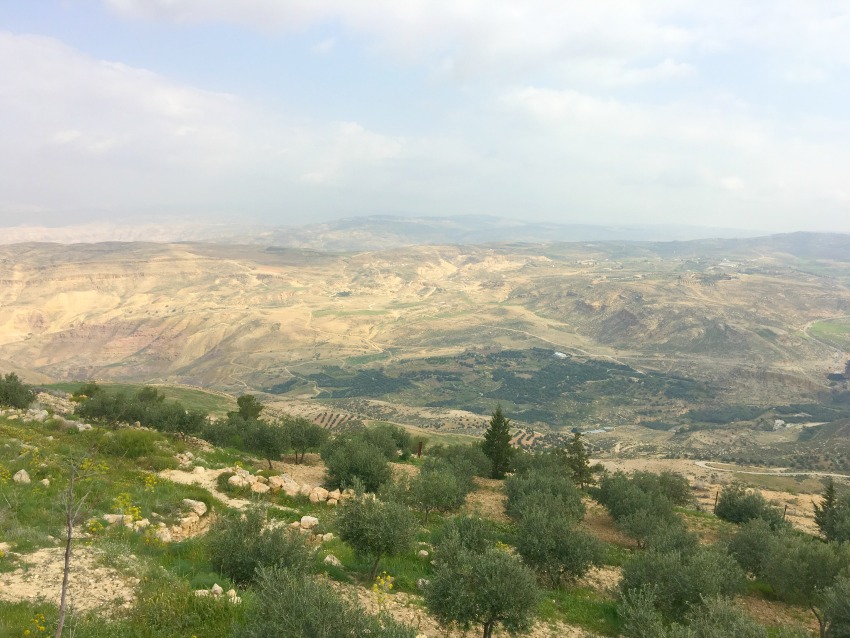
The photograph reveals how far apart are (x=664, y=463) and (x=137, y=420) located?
70263mm

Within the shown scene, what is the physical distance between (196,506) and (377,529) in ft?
29.6

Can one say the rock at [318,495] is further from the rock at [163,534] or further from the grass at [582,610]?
the grass at [582,610]

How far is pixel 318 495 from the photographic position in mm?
24172

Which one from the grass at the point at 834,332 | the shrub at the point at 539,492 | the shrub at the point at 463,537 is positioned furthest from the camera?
the grass at the point at 834,332

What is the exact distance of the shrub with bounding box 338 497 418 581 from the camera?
15227mm

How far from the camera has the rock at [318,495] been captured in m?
23.9

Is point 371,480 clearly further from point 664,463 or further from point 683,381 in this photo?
point 683,381

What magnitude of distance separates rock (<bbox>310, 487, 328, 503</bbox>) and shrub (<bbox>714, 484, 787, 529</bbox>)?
2946 cm

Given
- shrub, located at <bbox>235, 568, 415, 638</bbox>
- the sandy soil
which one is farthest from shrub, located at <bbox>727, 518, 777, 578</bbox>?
the sandy soil

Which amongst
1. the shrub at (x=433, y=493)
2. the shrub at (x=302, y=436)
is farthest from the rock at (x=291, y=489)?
the shrub at (x=302, y=436)

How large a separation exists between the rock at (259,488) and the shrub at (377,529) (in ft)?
29.3

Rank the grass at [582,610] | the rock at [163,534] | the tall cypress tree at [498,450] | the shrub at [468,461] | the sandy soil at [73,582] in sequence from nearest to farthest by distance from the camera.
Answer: the sandy soil at [73,582], the rock at [163,534], the grass at [582,610], the shrub at [468,461], the tall cypress tree at [498,450]

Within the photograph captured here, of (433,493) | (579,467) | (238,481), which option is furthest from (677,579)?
(579,467)

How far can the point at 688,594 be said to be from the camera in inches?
643
